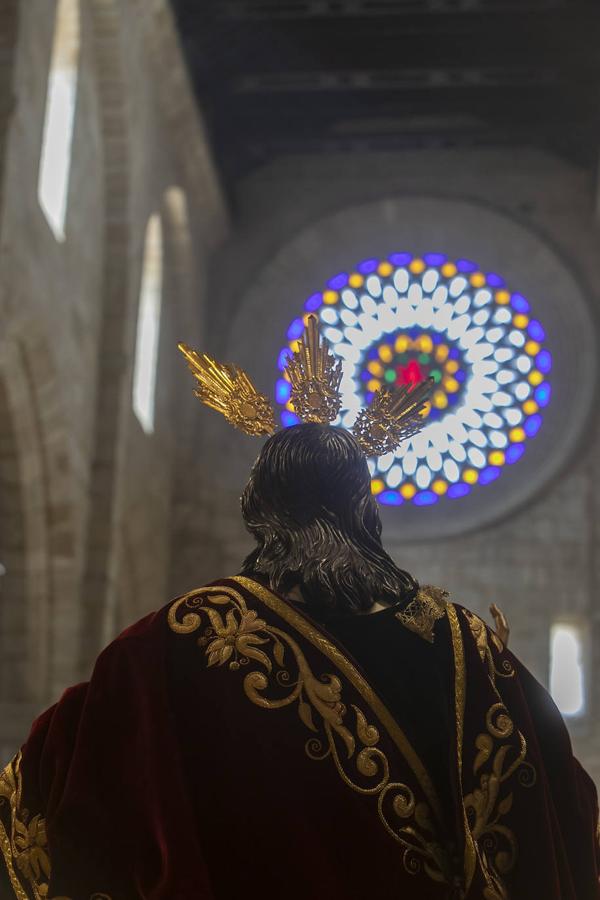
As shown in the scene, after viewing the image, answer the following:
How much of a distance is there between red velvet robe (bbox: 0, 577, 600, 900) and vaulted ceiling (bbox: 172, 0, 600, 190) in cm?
1162

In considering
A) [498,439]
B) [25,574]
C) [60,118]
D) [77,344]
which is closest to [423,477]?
[498,439]

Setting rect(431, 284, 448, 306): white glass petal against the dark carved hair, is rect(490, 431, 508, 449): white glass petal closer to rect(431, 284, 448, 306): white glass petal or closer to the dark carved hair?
rect(431, 284, 448, 306): white glass petal

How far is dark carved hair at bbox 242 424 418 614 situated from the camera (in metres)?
2.65

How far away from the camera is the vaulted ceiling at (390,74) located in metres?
13.6

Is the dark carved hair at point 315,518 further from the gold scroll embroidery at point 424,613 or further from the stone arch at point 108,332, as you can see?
the stone arch at point 108,332

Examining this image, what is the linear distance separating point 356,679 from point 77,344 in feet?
29.1

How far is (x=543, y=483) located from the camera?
14.7m

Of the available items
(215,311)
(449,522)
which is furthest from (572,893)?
(215,311)

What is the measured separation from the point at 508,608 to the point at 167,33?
6064 millimetres

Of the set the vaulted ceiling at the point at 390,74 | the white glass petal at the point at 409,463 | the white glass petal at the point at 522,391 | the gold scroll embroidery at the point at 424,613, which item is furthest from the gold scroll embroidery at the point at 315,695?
the white glass petal at the point at 522,391

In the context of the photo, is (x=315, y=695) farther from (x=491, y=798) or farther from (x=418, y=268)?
(x=418, y=268)

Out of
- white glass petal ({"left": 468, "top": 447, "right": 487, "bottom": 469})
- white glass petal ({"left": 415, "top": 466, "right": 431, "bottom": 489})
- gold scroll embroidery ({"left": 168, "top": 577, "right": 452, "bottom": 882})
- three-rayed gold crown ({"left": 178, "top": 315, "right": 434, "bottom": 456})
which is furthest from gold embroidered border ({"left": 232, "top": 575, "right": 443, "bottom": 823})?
white glass petal ({"left": 468, "top": 447, "right": 487, "bottom": 469})

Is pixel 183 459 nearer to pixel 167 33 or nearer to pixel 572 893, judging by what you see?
pixel 167 33

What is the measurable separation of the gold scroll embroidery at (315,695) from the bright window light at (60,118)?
7.85 m
